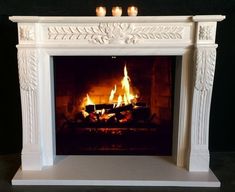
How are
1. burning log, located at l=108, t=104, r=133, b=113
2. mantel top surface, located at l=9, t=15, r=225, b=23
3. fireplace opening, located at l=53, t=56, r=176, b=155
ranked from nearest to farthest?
1. mantel top surface, located at l=9, t=15, r=225, b=23
2. fireplace opening, located at l=53, t=56, r=176, b=155
3. burning log, located at l=108, t=104, r=133, b=113

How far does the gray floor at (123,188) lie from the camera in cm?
205

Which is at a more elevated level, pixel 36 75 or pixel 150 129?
pixel 36 75

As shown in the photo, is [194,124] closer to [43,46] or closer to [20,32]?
[43,46]

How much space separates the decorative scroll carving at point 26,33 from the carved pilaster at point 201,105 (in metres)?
1.15

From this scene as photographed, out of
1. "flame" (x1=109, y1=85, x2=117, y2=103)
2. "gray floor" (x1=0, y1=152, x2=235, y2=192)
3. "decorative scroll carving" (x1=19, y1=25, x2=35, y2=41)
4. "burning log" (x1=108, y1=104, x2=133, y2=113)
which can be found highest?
"decorative scroll carving" (x1=19, y1=25, x2=35, y2=41)

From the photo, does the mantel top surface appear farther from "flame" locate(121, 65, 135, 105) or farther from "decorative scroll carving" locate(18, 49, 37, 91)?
"flame" locate(121, 65, 135, 105)

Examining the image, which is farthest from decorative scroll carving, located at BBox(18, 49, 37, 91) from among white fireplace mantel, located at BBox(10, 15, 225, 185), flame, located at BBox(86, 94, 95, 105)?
flame, located at BBox(86, 94, 95, 105)

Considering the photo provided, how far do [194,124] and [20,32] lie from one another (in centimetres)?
140

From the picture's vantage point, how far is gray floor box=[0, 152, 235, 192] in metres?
2.05

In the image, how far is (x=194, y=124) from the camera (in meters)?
2.21

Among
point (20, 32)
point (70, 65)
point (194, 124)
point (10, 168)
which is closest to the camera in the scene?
point (20, 32)

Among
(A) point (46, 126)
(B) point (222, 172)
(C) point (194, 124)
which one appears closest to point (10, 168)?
(A) point (46, 126)

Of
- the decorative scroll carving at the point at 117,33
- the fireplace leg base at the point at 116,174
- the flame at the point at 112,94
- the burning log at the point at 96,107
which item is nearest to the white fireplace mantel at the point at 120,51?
the decorative scroll carving at the point at 117,33

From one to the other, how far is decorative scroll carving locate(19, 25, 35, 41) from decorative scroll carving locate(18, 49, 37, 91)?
8 cm
